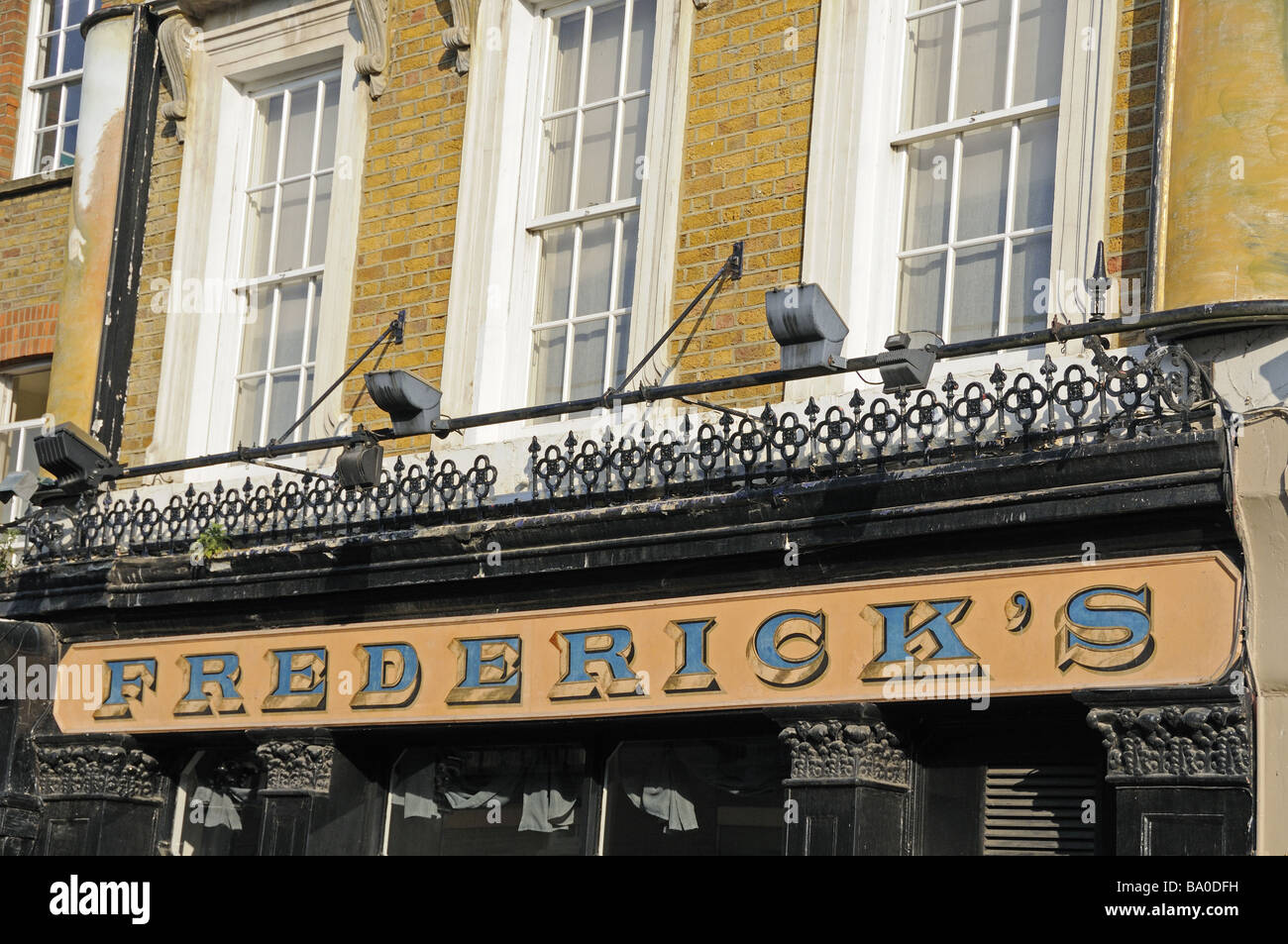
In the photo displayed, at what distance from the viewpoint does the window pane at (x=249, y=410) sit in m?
11.8

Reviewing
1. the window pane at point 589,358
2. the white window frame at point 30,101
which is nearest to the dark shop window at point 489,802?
the window pane at point 589,358

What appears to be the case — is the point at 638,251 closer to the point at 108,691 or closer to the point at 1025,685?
the point at 1025,685

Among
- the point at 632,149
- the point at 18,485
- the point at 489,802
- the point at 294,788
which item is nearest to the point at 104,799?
the point at 294,788

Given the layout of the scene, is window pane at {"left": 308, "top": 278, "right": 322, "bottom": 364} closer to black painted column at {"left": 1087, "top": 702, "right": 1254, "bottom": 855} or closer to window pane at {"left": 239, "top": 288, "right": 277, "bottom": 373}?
window pane at {"left": 239, "top": 288, "right": 277, "bottom": 373}

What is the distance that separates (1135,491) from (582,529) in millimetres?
2806

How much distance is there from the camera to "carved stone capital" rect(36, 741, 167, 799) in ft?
37.1

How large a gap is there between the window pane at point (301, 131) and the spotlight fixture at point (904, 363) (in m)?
5.12

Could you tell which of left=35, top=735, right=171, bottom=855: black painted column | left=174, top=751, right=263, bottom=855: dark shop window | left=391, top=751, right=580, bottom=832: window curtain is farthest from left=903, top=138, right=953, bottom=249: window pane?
left=35, top=735, right=171, bottom=855: black painted column

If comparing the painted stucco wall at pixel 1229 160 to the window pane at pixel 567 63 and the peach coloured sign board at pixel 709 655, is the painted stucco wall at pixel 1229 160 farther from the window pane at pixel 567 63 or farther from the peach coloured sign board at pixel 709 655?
the window pane at pixel 567 63

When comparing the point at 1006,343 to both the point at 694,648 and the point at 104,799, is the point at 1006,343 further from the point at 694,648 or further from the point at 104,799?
the point at 104,799

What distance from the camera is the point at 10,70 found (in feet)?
45.8

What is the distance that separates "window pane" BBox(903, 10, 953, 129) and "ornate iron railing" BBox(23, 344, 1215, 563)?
1.48 meters
